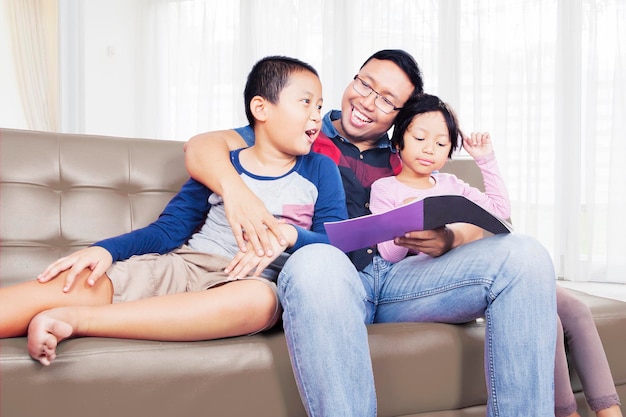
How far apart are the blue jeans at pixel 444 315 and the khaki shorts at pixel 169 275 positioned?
0.15m

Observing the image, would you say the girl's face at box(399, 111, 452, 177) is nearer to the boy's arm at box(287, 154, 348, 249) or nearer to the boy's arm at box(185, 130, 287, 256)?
the boy's arm at box(287, 154, 348, 249)

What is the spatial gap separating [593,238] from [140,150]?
3305mm

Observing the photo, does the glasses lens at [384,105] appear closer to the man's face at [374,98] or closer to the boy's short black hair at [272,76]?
the man's face at [374,98]

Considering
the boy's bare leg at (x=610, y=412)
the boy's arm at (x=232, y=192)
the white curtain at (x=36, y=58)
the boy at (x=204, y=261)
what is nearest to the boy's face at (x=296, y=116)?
Result: the boy at (x=204, y=261)

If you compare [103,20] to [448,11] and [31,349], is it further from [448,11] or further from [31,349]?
[31,349]

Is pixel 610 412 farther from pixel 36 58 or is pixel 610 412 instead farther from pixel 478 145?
pixel 36 58

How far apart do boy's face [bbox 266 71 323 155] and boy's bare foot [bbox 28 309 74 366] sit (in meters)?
0.65

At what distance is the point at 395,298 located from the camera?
4.71 feet

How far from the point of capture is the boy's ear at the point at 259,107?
1588 mm

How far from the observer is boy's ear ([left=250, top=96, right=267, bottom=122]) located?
1.59 metres

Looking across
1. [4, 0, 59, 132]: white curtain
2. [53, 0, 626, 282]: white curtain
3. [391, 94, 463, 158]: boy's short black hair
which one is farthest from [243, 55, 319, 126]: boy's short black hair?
[4, 0, 59, 132]: white curtain

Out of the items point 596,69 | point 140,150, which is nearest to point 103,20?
point 596,69

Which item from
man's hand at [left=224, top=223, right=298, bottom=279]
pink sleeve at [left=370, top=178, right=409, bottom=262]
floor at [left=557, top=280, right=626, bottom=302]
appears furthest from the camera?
floor at [left=557, top=280, right=626, bottom=302]

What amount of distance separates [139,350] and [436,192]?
823mm
